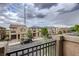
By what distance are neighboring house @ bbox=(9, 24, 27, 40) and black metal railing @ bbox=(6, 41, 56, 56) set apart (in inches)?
7.7

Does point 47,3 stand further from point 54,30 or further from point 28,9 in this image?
point 54,30

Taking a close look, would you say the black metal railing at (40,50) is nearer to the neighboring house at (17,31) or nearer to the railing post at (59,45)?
the railing post at (59,45)

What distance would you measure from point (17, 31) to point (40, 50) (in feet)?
1.37

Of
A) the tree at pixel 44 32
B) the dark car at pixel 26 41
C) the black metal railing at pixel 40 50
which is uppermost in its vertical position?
the tree at pixel 44 32

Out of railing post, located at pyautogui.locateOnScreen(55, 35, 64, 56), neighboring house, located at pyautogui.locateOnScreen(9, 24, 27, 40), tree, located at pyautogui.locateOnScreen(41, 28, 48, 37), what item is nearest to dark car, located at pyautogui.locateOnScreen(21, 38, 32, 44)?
neighboring house, located at pyautogui.locateOnScreen(9, 24, 27, 40)

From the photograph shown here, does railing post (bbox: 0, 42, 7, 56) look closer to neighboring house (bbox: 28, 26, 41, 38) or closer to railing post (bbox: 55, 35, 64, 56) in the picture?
neighboring house (bbox: 28, 26, 41, 38)

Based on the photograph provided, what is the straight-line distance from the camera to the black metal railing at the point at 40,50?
1789mm

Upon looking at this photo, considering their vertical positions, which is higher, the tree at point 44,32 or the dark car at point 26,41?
the tree at point 44,32

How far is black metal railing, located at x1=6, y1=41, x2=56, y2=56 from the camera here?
179cm

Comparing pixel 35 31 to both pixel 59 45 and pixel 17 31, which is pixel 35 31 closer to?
pixel 17 31

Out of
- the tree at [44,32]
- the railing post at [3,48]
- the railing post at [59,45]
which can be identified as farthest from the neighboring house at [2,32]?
the railing post at [59,45]

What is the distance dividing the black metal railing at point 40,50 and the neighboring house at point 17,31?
20cm

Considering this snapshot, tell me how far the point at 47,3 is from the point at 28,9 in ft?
0.91

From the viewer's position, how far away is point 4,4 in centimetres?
178
